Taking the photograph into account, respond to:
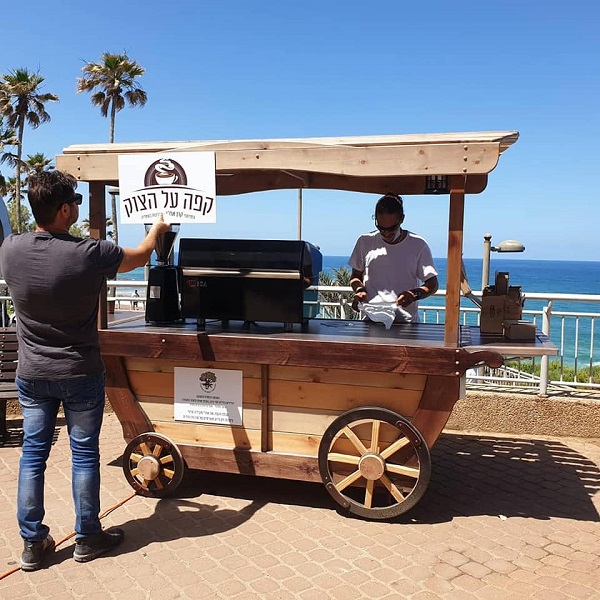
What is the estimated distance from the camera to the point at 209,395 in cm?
410

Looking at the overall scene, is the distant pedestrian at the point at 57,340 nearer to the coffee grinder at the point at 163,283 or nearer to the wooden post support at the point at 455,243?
the coffee grinder at the point at 163,283

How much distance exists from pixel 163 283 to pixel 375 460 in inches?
78.2

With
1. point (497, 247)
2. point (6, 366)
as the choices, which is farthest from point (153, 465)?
point (497, 247)

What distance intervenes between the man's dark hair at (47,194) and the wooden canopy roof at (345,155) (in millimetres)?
915

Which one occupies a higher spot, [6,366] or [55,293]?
[55,293]

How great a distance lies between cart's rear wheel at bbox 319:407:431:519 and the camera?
372 centimetres

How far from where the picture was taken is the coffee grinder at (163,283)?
4.36 meters

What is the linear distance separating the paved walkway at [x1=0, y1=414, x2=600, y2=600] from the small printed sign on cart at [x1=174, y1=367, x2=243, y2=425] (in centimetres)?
60

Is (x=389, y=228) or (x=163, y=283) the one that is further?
(x=389, y=228)

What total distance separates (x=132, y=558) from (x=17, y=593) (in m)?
0.60

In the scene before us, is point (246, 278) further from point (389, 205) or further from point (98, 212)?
point (389, 205)

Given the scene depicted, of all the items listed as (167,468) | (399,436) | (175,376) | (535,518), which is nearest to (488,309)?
(399,436)

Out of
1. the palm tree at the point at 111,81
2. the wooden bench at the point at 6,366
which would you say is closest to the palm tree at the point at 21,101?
the palm tree at the point at 111,81

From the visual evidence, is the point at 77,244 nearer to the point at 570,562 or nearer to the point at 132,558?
the point at 132,558
